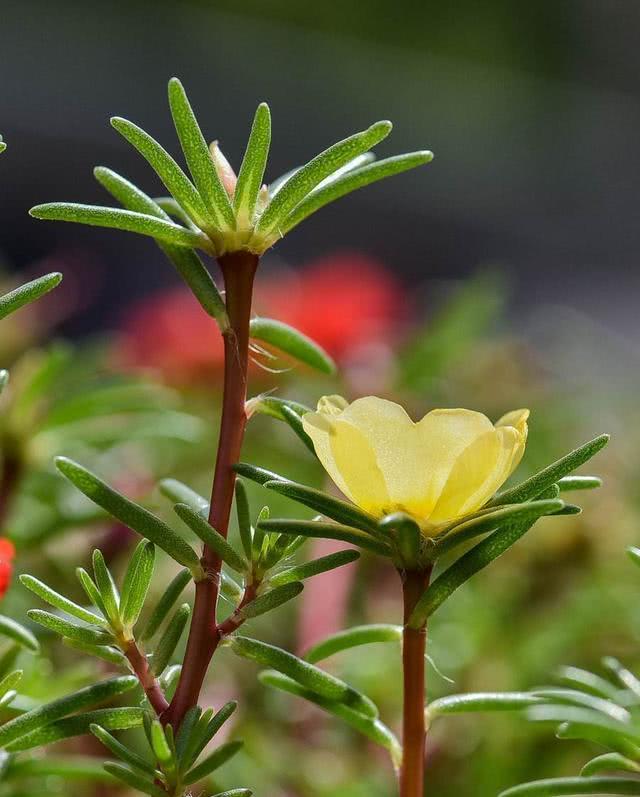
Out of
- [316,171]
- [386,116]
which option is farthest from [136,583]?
[386,116]

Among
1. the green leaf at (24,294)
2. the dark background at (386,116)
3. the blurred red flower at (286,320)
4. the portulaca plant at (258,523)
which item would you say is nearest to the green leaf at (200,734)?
the portulaca plant at (258,523)

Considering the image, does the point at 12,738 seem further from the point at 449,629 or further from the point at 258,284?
the point at 258,284

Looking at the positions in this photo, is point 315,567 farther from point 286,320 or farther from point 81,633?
point 286,320

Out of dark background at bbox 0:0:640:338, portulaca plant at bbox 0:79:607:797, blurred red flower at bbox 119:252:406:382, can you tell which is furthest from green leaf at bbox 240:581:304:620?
dark background at bbox 0:0:640:338

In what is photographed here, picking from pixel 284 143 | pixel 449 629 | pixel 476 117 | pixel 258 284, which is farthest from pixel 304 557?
pixel 476 117

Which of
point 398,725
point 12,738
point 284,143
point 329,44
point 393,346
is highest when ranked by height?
point 329,44
